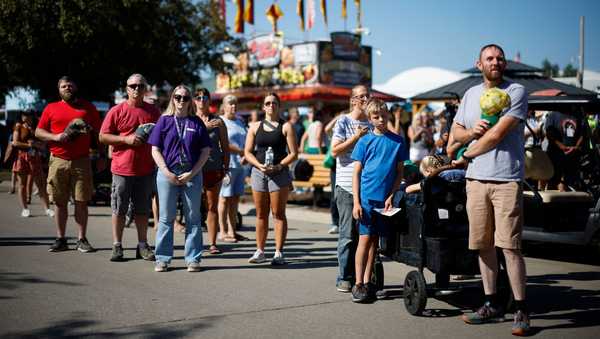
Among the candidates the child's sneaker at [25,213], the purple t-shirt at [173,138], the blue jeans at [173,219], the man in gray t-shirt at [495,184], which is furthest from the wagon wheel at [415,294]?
the child's sneaker at [25,213]

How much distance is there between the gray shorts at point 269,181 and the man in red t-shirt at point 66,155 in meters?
2.16

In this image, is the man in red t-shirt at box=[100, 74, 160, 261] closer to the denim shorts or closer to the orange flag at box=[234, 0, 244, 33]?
the denim shorts

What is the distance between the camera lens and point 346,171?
693cm

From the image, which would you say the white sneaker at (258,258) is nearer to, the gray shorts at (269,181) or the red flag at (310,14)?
the gray shorts at (269,181)

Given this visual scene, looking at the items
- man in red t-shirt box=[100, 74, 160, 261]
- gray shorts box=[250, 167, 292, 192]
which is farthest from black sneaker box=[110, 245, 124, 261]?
gray shorts box=[250, 167, 292, 192]

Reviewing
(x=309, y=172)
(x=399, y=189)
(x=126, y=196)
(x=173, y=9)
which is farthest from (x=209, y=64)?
(x=399, y=189)

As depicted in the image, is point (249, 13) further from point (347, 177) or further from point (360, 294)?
point (360, 294)

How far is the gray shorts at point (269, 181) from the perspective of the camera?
26.4 feet

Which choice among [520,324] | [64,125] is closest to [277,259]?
[64,125]

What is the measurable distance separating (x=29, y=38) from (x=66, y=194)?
17704 mm

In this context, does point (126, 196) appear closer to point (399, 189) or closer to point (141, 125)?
point (141, 125)

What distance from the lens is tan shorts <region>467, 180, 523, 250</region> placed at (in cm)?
522

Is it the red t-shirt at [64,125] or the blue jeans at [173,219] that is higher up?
the red t-shirt at [64,125]

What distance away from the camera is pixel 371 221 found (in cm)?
620
